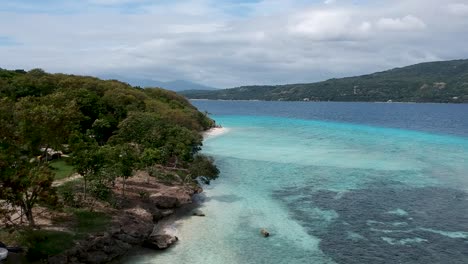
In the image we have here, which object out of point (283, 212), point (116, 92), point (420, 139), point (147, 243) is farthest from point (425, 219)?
point (420, 139)

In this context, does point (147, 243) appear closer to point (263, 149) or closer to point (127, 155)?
point (127, 155)

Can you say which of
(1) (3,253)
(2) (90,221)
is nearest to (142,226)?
(2) (90,221)

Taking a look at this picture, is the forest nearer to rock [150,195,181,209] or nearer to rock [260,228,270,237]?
rock [150,195,181,209]

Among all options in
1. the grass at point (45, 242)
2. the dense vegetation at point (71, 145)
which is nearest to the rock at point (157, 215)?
the dense vegetation at point (71, 145)

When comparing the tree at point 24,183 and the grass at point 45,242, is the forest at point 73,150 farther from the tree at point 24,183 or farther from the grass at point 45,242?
the grass at point 45,242

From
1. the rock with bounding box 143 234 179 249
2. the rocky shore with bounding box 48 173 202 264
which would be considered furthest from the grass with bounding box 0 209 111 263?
the rock with bounding box 143 234 179 249
